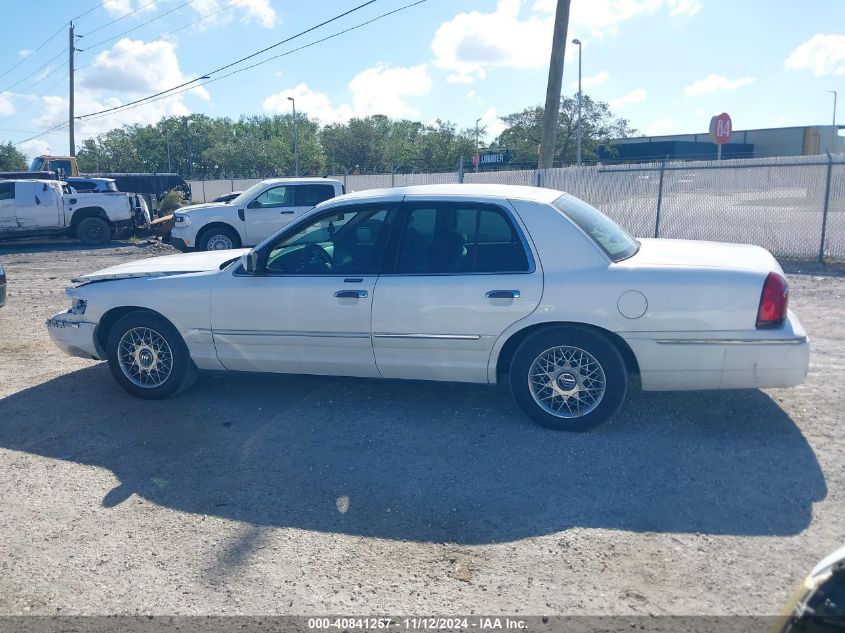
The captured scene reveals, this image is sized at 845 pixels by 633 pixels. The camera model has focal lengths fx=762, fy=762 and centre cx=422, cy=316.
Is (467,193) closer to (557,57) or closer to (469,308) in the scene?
(469,308)

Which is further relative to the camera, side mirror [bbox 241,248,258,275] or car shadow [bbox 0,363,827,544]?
side mirror [bbox 241,248,258,275]

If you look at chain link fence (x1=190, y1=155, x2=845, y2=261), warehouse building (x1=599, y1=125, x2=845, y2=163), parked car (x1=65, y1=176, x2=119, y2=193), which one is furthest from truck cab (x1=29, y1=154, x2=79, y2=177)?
warehouse building (x1=599, y1=125, x2=845, y2=163)

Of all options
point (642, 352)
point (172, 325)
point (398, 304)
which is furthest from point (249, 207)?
point (642, 352)

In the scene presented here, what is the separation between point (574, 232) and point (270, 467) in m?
2.49

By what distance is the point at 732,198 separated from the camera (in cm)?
1449

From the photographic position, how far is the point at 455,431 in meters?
5.25

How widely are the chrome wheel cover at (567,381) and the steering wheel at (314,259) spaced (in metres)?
1.68

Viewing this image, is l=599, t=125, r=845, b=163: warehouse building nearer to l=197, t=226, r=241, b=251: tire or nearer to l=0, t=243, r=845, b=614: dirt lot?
l=197, t=226, r=241, b=251: tire

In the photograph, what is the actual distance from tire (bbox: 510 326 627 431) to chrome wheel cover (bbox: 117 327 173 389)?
2759 millimetres

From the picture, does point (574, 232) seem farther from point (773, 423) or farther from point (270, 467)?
point (270, 467)

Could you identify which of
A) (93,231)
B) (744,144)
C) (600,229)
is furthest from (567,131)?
(600,229)

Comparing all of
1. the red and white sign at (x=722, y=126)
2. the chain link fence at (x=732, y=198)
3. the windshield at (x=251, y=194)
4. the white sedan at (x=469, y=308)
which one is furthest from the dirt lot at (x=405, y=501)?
the red and white sign at (x=722, y=126)

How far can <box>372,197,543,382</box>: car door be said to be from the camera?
5.09 metres

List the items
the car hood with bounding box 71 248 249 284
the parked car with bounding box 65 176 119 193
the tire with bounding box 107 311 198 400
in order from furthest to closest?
the parked car with bounding box 65 176 119 193, the car hood with bounding box 71 248 249 284, the tire with bounding box 107 311 198 400
